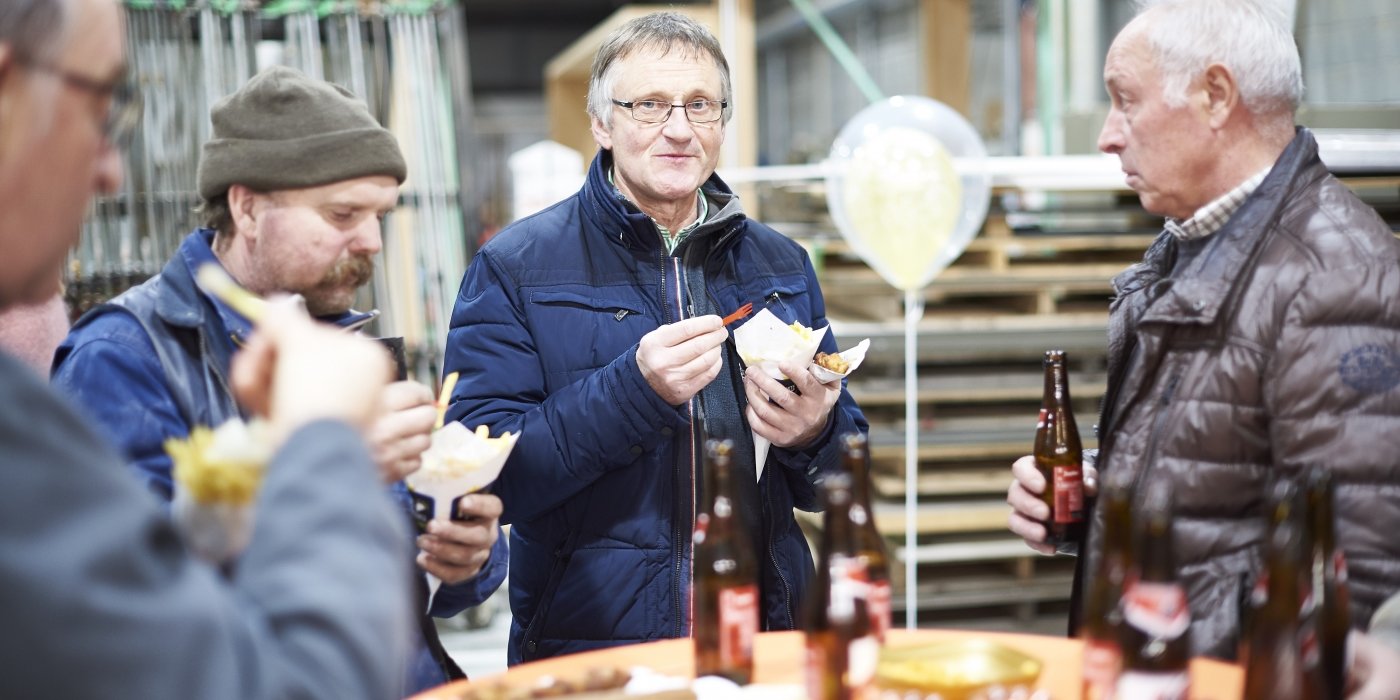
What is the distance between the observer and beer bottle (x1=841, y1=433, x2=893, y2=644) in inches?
73.8

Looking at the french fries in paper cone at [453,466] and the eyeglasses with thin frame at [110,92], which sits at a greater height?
the eyeglasses with thin frame at [110,92]

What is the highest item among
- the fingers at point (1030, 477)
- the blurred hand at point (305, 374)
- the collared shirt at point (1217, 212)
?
the collared shirt at point (1217, 212)

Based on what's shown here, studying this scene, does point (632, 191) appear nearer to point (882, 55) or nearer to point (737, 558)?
point (737, 558)

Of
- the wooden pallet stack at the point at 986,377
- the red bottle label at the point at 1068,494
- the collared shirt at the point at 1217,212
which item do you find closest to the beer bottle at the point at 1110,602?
the red bottle label at the point at 1068,494

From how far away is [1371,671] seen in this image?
157 cm

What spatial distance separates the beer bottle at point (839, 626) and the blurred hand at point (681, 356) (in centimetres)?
62

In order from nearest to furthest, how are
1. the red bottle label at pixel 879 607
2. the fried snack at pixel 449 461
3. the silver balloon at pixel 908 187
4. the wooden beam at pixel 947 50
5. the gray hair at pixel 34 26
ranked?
the gray hair at pixel 34 26 < the red bottle label at pixel 879 607 < the fried snack at pixel 449 461 < the silver balloon at pixel 908 187 < the wooden beam at pixel 947 50

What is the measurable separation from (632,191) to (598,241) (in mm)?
147

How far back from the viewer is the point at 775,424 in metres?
2.49

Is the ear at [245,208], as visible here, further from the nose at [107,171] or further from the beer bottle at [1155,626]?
the beer bottle at [1155,626]

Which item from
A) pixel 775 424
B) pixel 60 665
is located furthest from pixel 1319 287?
pixel 60 665

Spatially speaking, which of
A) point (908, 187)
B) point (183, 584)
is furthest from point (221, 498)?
point (908, 187)

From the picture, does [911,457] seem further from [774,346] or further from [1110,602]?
[1110,602]

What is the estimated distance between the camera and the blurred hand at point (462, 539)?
2.09 metres
